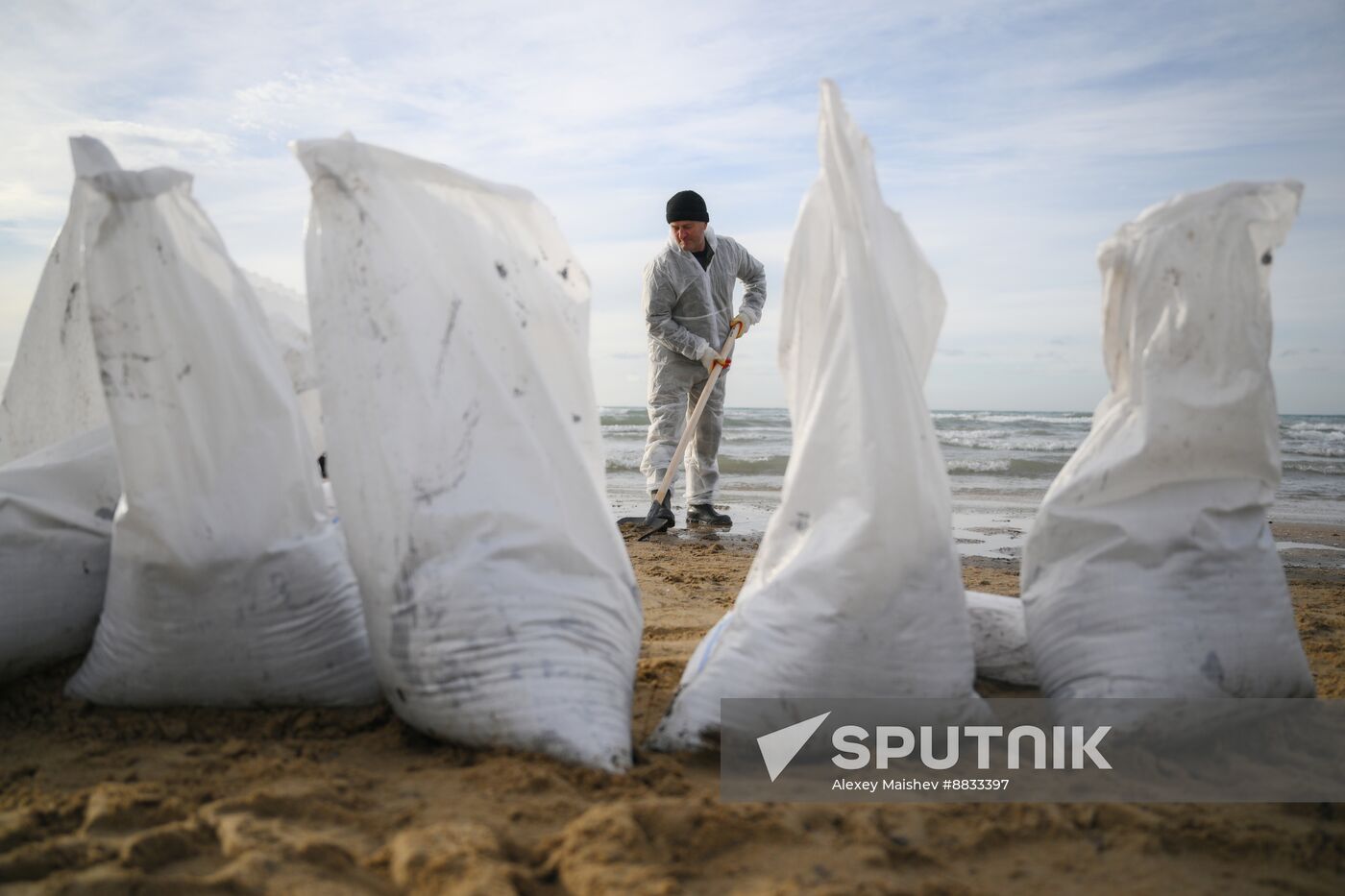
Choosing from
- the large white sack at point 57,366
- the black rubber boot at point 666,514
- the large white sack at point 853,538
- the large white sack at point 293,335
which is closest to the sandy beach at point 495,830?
the large white sack at point 853,538

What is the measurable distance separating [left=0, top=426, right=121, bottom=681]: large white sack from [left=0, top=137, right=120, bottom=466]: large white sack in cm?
20

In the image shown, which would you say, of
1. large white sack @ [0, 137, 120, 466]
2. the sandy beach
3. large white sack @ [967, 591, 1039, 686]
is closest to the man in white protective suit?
large white sack @ [967, 591, 1039, 686]

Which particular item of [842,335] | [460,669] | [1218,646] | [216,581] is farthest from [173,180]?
[1218,646]

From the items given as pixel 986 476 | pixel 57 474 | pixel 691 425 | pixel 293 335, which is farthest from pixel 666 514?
pixel 986 476

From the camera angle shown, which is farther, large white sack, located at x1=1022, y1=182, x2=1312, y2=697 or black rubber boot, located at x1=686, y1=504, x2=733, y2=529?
black rubber boot, located at x1=686, y1=504, x2=733, y2=529

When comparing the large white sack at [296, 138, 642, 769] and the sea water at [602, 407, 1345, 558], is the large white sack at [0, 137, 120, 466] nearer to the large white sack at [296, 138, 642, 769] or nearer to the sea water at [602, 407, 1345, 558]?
the large white sack at [296, 138, 642, 769]

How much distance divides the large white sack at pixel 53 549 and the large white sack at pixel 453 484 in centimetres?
67

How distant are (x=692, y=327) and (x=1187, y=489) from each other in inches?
142

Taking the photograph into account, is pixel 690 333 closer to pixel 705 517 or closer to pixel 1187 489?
pixel 705 517

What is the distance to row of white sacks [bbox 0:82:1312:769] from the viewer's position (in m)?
1.49

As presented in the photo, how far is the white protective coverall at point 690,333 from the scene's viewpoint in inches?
195

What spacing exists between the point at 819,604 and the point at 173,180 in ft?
4.25

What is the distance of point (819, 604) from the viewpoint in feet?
4.95

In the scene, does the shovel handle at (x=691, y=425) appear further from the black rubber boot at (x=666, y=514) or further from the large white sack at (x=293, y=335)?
the large white sack at (x=293, y=335)
